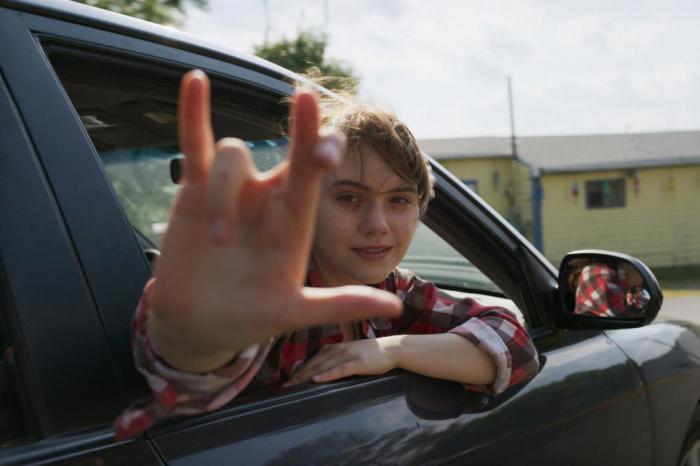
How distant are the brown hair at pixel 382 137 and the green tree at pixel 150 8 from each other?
557 cm

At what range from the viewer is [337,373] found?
1.47 meters

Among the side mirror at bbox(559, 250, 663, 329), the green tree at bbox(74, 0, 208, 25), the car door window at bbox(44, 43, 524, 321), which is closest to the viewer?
the car door window at bbox(44, 43, 524, 321)

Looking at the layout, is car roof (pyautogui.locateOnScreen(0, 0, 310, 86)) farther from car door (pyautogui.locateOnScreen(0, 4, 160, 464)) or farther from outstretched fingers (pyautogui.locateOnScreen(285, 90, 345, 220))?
outstretched fingers (pyautogui.locateOnScreen(285, 90, 345, 220))

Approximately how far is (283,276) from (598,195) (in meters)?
20.8

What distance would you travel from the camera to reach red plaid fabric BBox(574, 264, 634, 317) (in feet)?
7.25

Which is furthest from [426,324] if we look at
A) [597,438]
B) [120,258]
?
[120,258]

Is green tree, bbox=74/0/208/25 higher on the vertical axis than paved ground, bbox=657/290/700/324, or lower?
higher

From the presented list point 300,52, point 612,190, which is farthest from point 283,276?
point 612,190

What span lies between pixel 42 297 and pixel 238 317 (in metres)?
0.39

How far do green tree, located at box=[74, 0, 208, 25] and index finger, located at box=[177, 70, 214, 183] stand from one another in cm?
641

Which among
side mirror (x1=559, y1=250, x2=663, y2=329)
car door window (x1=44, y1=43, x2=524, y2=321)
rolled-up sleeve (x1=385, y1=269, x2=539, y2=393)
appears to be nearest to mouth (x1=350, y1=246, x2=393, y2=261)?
rolled-up sleeve (x1=385, y1=269, x2=539, y2=393)

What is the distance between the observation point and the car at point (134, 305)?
1123 millimetres

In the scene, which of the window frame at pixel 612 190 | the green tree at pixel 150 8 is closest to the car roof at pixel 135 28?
the green tree at pixel 150 8

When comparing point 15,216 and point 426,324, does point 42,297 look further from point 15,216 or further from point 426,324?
point 426,324
